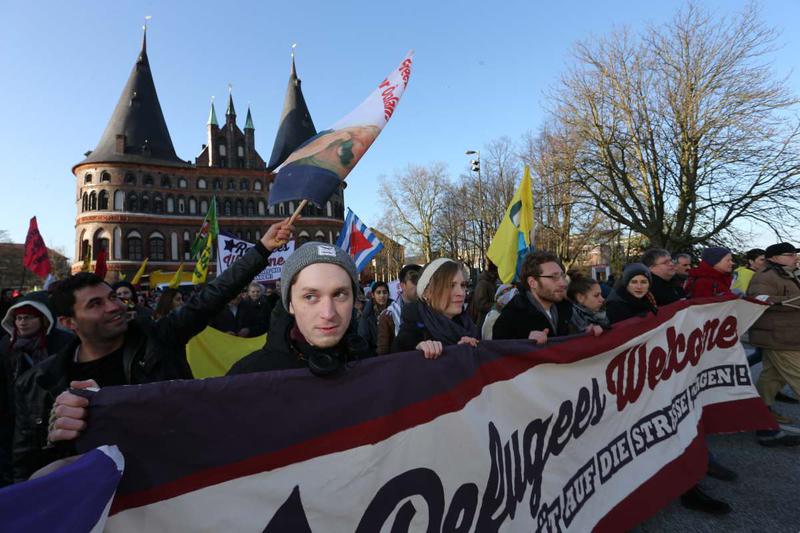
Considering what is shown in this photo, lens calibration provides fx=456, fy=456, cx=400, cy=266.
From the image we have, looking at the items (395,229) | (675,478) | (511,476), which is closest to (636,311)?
(675,478)

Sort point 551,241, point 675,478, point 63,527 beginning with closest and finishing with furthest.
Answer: point 63,527 → point 675,478 → point 551,241

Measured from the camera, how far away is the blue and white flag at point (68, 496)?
105 centimetres

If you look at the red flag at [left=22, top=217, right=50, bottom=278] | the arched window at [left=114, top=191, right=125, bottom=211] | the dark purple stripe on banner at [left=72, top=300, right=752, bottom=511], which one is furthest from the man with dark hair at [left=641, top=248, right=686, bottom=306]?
the arched window at [left=114, top=191, right=125, bottom=211]

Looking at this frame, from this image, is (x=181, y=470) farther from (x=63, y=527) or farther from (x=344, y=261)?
(x=344, y=261)

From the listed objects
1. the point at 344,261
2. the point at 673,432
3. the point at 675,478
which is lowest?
the point at 675,478

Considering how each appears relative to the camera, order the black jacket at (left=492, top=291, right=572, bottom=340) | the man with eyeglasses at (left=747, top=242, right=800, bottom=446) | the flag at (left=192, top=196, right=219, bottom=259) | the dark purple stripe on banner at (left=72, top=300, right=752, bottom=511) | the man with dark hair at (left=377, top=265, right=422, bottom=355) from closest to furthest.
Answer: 1. the dark purple stripe on banner at (left=72, top=300, right=752, bottom=511)
2. the black jacket at (left=492, top=291, right=572, bottom=340)
3. the man with eyeglasses at (left=747, top=242, right=800, bottom=446)
4. the man with dark hair at (left=377, top=265, right=422, bottom=355)
5. the flag at (left=192, top=196, right=219, bottom=259)

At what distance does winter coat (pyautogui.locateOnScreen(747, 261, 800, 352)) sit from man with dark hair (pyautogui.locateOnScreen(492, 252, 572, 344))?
289 centimetres

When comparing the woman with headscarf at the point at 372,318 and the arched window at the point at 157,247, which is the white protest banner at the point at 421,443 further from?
the arched window at the point at 157,247

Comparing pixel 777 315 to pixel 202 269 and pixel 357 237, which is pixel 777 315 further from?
pixel 202 269

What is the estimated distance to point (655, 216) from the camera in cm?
1920

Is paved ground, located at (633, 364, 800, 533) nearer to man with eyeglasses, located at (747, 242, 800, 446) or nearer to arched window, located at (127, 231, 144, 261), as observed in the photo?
man with eyeglasses, located at (747, 242, 800, 446)

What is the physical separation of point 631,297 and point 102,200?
5980cm

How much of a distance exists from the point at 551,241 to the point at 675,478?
26727mm

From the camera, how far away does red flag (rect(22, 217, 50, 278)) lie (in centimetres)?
984
